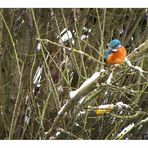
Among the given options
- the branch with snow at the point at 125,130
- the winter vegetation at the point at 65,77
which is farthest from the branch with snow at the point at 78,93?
the branch with snow at the point at 125,130

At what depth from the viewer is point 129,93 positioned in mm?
2613

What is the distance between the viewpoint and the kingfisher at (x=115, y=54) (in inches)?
98.9

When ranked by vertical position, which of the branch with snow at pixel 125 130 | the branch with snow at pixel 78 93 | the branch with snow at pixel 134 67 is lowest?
the branch with snow at pixel 125 130

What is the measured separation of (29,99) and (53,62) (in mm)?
178

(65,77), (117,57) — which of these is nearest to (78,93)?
(65,77)

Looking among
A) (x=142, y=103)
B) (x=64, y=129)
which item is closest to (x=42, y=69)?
(x=64, y=129)

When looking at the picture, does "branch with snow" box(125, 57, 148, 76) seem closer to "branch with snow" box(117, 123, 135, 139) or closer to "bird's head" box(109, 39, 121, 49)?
"bird's head" box(109, 39, 121, 49)

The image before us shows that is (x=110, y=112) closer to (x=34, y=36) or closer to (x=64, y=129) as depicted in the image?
(x=64, y=129)

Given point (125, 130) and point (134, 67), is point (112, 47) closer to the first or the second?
point (134, 67)

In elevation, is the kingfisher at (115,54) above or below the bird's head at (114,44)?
below

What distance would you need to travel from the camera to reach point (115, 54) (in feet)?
8.23

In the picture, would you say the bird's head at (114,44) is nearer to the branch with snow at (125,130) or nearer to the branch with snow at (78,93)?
the branch with snow at (78,93)

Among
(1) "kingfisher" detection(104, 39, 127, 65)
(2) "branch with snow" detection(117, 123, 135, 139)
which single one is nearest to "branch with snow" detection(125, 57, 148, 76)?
(1) "kingfisher" detection(104, 39, 127, 65)

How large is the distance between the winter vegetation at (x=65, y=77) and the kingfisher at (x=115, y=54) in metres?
0.04
